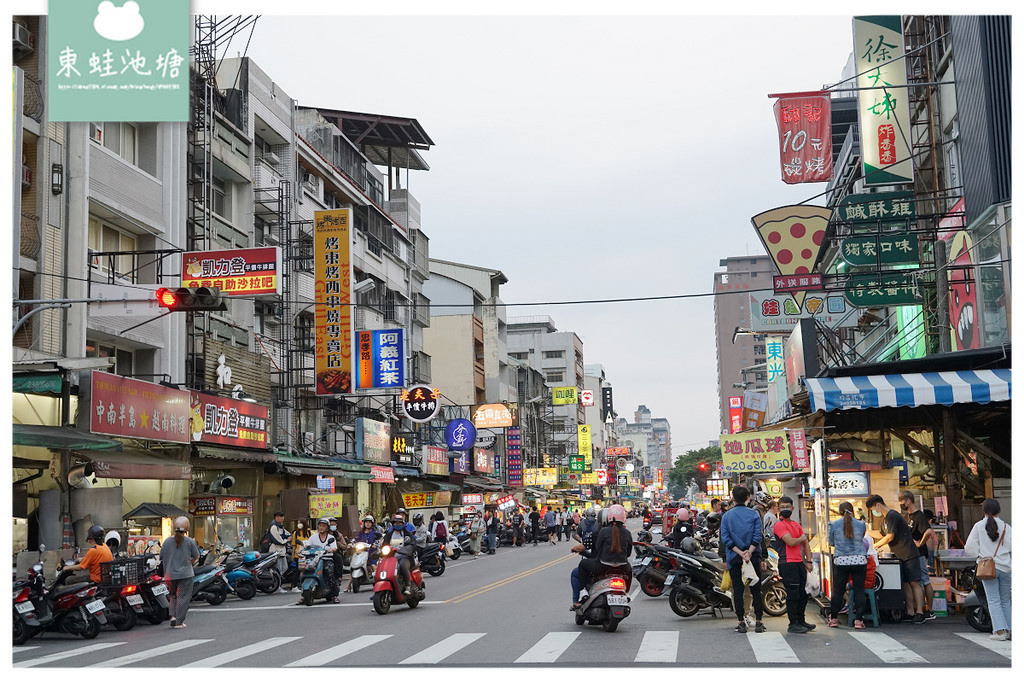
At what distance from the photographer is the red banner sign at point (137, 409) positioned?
22.7m

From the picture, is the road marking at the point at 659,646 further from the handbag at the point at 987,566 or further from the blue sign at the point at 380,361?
the blue sign at the point at 380,361

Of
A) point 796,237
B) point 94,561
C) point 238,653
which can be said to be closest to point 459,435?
point 796,237

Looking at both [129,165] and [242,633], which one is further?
[129,165]

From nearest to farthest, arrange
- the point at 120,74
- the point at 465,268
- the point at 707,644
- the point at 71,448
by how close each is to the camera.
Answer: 1. the point at 120,74
2. the point at 707,644
3. the point at 71,448
4. the point at 465,268

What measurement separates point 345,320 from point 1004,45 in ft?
73.8

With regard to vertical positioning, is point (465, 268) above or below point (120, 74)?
above

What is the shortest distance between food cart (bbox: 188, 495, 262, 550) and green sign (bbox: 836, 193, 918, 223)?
16.8 meters

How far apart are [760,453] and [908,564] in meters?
11.4

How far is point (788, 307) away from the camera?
144 ft

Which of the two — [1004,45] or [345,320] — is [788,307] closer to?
[345,320]

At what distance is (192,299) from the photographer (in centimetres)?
1622

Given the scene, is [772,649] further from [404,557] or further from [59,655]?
[59,655]
